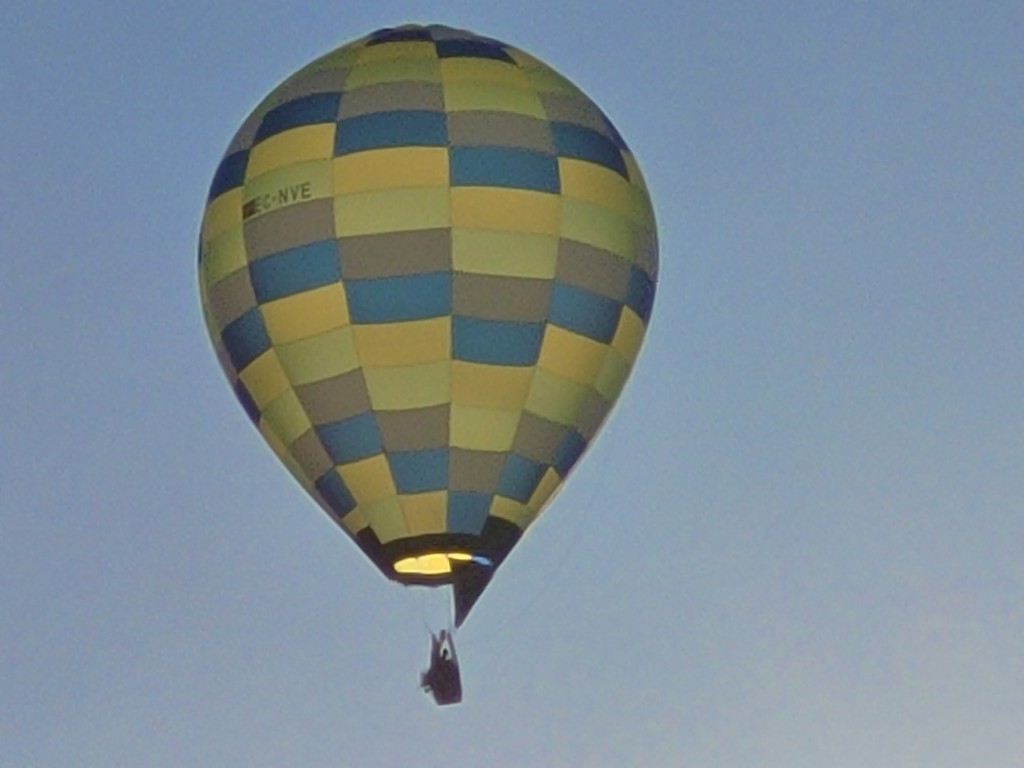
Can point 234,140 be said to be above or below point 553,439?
above

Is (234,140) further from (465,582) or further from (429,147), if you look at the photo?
(465,582)

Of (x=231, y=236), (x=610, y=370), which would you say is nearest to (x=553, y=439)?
(x=610, y=370)

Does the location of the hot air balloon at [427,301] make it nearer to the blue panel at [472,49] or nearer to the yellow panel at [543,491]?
the yellow panel at [543,491]

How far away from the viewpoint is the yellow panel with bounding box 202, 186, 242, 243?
38.7 meters

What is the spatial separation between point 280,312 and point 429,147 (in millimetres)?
1941

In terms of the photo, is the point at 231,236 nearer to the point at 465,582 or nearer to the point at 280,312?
the point at 280,312

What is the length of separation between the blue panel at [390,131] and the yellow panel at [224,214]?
1.12 m

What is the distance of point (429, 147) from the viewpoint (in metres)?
38.1

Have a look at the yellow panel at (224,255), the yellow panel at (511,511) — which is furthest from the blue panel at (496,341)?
the yellow panel at (224,255)

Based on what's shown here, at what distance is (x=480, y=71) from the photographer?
38.7m

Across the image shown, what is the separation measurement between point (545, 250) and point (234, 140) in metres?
3.24

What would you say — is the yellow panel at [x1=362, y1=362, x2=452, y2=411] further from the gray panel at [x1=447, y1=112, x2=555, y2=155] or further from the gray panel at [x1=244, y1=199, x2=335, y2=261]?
the gray panel at [x1=447, y1=112, x2=555, y2=155]

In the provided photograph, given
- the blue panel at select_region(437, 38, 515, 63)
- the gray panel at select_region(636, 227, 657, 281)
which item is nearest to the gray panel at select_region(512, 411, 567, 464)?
the gray panel at select_region(636, 227, 657, 281)

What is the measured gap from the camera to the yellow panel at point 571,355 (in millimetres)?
38062
